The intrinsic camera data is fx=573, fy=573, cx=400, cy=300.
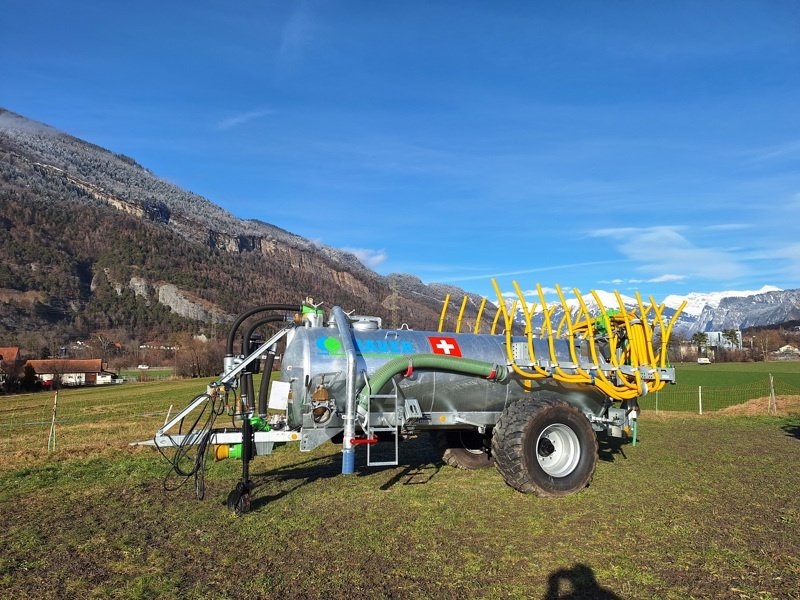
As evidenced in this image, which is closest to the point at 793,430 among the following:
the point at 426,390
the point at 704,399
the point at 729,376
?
the point at 426,390

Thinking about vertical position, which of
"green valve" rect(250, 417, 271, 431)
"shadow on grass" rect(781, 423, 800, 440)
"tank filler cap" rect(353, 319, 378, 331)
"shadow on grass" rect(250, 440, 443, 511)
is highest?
"tank filler cap" rect(353, 319, 378, 331)

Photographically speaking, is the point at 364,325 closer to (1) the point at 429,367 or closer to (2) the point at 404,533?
(1) the point at 429,367

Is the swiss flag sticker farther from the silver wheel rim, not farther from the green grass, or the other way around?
the green grass

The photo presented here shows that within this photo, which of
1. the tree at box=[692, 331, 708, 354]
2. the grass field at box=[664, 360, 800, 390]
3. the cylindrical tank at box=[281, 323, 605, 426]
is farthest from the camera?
the tree at box=[692, 331, 708, 354]

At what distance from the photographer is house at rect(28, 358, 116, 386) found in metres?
86.8

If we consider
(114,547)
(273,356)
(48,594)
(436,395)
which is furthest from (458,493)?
(48,594)

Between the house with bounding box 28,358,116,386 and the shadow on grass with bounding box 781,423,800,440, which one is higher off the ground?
the house with bounding box 28,358,116,386

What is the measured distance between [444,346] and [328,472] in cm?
327

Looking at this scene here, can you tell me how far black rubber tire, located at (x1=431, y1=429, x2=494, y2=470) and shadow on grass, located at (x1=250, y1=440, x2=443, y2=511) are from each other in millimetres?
334

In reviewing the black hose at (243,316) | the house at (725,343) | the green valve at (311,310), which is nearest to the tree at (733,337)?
the house at (725,343)

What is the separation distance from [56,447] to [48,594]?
10.3 m

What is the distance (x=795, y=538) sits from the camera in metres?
6.27

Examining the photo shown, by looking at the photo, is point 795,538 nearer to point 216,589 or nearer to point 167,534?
point 216,589

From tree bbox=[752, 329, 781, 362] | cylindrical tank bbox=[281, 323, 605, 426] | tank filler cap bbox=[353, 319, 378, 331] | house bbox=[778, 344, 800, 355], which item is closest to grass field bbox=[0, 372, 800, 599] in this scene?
cylindrical tank bbox=[281, 323, 605, 426]
